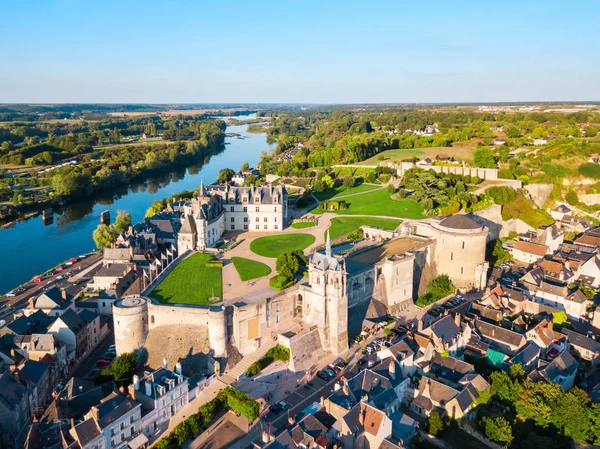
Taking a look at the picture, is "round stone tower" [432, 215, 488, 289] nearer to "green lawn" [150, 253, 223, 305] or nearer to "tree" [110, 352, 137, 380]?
"green lawn" [150, 253, 223, 305]

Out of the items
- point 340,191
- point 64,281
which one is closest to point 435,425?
point 64,281

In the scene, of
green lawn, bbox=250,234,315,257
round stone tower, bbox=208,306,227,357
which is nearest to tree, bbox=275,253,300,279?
green lawn, bbox=250,234,315,257

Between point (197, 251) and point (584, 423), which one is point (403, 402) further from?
point (197, 251)

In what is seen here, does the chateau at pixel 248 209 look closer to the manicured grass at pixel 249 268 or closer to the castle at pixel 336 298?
the manicured grass at pixel 249 268

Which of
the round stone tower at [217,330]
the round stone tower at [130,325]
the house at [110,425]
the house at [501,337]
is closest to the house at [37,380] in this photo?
the round stone tower at [130,325]

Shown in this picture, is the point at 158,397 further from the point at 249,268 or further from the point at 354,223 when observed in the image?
the point at 354,223
